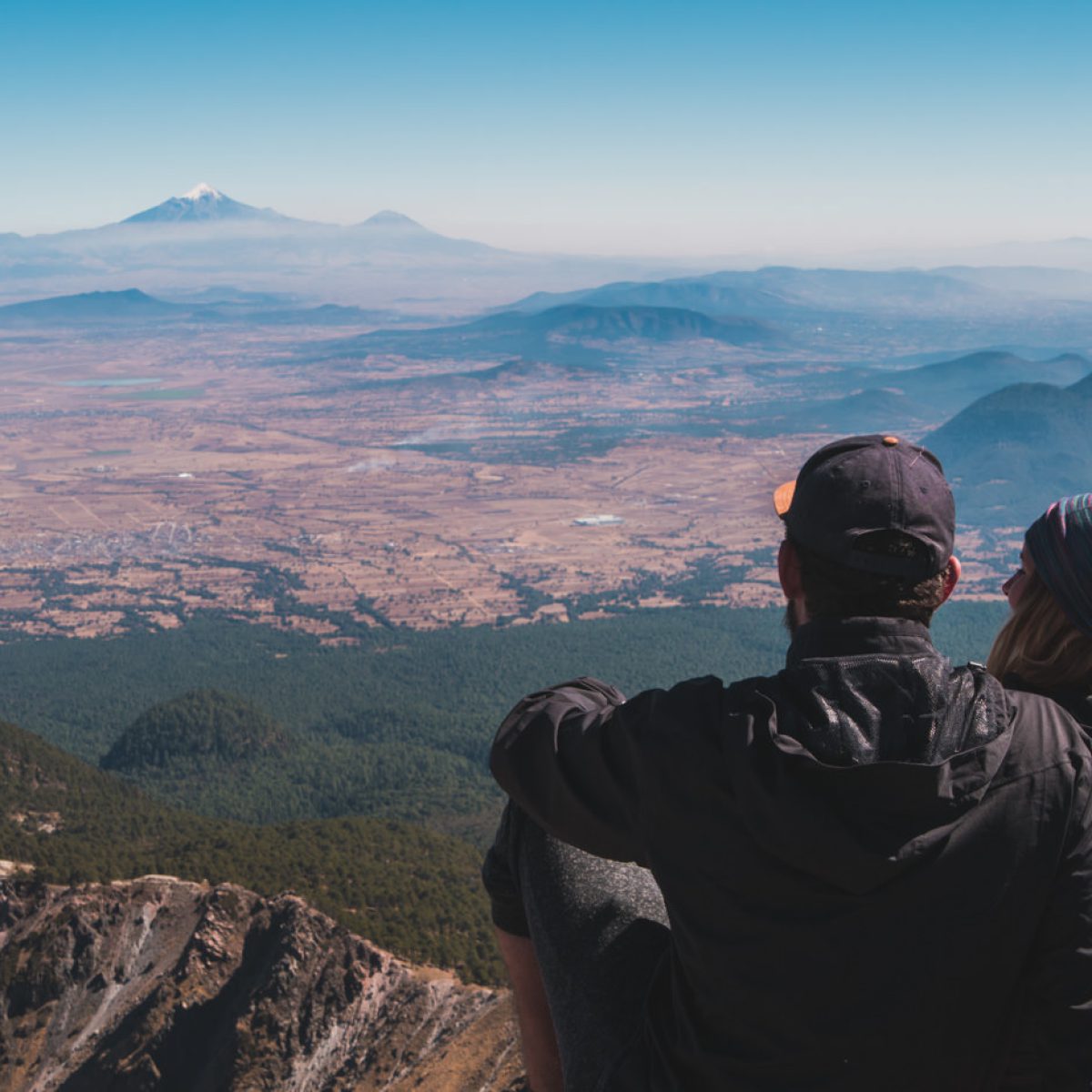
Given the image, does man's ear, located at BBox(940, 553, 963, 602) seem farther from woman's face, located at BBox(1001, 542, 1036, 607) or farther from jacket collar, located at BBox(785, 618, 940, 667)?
woman's face, located at BBox(1001, 542, 1036, 607)

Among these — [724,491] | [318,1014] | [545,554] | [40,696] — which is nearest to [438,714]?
[40,696]

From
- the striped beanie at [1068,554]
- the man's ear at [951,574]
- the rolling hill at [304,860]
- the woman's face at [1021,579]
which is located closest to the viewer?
the man's ear at [951,574]

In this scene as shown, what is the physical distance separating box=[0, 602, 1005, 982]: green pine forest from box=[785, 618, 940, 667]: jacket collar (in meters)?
17.7

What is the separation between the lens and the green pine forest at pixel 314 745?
24484mm

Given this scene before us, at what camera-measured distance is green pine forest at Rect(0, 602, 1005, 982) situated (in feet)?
80.3

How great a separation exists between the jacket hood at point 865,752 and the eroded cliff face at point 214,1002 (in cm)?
1392

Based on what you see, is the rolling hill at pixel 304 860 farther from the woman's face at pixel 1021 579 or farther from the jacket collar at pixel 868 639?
the jacket collar at pixel 868 639

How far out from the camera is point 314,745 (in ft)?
209

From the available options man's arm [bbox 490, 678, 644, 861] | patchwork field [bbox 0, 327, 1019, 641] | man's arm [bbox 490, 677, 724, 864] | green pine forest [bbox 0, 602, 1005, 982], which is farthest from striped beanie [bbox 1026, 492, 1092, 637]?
patchwork field [bbox 0, 327, 1019, 641]

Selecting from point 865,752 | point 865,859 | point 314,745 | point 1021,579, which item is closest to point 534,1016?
point 865,859

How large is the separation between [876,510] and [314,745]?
6355cm

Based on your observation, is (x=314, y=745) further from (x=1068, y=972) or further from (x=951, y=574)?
(x=1068, y=972)

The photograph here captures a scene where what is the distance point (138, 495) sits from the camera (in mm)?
164875

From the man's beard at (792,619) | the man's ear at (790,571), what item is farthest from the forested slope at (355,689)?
the man's ear at (790,571)
